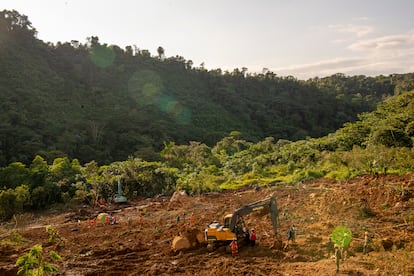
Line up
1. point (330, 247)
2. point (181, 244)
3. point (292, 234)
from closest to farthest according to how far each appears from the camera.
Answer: point (330, 247) → point (292, 234) → point (181, 244)

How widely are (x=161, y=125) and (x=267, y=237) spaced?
3783 cm

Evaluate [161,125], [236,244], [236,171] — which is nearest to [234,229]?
[236,244]

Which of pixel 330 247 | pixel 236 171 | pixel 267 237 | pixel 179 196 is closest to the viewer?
pixel 330 247

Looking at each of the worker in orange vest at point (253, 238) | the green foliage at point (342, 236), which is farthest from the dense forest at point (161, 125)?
the worker in orange vest at point (253, 238)

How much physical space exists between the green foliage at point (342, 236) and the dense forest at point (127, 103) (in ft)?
78.3

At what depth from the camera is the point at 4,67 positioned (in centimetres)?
4516

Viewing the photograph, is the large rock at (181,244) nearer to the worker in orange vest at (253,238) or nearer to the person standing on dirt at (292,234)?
the worker in orange vest at (253,238)

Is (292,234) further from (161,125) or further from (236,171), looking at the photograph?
(161,125)

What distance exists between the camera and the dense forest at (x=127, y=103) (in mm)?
36938

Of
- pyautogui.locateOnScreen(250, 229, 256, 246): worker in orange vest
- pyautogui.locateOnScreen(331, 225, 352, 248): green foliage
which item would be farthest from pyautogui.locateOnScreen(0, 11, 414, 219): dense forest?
pyautogui.locateOnScreen(250, 229, 256, 246): worker in orange vest

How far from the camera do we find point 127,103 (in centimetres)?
5322

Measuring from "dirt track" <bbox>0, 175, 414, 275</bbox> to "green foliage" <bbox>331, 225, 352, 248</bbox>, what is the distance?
285 mm

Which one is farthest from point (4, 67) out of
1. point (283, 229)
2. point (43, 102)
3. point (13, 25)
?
point (283, 229)

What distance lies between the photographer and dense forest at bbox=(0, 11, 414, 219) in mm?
20625
